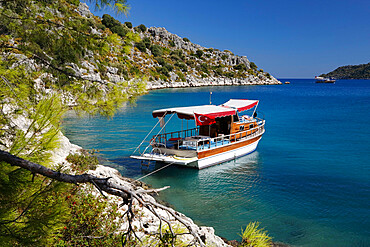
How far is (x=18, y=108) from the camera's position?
15.5ft

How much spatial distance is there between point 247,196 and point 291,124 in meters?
24.5

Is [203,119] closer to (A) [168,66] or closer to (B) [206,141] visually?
(B) [206,141]

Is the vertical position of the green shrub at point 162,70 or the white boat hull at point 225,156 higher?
the green shrub at point 162,70

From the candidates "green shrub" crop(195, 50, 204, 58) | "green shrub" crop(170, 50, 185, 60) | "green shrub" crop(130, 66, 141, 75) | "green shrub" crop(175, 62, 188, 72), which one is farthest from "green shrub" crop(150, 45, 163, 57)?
"green shrub" crop(130, 66, 141, 75)

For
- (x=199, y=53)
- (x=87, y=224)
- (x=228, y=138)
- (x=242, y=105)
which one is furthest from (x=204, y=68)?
(x=87, y=224)

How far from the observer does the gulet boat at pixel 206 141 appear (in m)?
16.9

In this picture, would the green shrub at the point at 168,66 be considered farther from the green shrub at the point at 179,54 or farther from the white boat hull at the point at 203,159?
the white boat hull at the point at 203,159

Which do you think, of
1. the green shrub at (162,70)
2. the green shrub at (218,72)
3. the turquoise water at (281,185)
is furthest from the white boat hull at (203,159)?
the green shrub at (218,72)

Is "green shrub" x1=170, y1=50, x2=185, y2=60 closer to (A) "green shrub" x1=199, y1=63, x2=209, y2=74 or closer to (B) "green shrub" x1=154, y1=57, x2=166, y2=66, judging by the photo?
(A) "green shrub" x1=199, y1=63, x2=209, y2=74

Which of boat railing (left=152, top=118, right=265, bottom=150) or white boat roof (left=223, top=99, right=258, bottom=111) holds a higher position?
white boat roof (left=223, top=99, right=258, bottom=111)

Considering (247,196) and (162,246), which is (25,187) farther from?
(247,196)

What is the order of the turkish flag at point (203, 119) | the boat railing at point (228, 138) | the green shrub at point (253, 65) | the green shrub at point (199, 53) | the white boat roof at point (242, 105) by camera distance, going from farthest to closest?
the green shrub at point (253, 65)
the green shrub at point (199, 53)
the white boat roof at point (242, 105)
the boat railing at point (228, 138)
the turkish flag at point (203, 119)

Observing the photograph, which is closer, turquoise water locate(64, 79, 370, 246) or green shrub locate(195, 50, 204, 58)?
turquoise water locate(64, 79, 370, 246)

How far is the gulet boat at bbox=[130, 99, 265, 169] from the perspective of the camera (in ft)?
55.4
